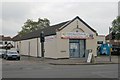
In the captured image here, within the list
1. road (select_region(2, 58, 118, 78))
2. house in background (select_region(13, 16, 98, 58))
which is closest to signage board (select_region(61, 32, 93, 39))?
house in background (select_region(13, 16, 98, 58))

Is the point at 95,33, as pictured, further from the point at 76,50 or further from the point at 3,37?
the point at 3,37

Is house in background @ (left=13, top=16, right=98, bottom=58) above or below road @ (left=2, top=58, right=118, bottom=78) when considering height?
above

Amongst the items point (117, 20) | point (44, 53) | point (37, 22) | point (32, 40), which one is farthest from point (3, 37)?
point (44, 53)

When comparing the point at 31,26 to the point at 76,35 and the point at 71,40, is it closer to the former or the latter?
the point at 71,40

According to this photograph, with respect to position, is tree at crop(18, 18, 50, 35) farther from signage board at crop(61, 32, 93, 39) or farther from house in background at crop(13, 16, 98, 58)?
signage board at crop(61, 32, 93, 39)

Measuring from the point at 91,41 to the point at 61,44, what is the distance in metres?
5.12

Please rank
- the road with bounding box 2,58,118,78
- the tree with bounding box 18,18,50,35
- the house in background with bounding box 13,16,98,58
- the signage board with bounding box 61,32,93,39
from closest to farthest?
the road with bounding box 2,58,118,78
the house in background with bounding box 13,16,98,58
the signage board with bounding box 61,32,93,39
the tree with bounding box 18,18,50,35

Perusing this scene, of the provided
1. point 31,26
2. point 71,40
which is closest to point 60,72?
point 71,40

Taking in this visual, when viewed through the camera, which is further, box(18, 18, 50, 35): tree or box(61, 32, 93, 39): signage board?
box(18, 18, 50, 35): tree

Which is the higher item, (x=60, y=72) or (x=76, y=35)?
(x=76, y=35)

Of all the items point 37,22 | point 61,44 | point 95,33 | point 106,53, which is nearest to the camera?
point 61,44

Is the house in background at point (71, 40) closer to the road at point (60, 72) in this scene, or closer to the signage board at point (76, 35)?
the signage board at point (76, 35)

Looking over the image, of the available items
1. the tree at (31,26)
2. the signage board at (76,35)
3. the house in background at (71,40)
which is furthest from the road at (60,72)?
the tree at (31,26)

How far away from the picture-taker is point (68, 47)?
41.3 metres
